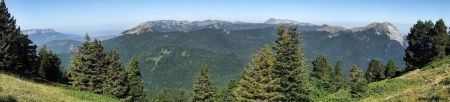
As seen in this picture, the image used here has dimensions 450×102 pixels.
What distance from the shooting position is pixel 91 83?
74000mm

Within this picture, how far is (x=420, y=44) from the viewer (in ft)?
290

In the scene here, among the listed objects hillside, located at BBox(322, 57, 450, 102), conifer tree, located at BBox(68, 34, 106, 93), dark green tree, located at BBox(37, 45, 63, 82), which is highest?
hillside, located at BBox(322, 57, 450, 102)

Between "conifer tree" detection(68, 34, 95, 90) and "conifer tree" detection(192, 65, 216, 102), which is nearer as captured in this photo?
"conifer tree" detection(68, 34, 95, 90)

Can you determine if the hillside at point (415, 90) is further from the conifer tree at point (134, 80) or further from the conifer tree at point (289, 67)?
the conifer tree at point (134, 80)

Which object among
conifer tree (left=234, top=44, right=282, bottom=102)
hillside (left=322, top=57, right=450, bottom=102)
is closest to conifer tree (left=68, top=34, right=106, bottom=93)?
conifer tree (left=234, top=44, right=282, bottom=102)

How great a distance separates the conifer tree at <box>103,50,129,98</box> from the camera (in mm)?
75062

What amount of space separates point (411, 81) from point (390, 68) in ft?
238

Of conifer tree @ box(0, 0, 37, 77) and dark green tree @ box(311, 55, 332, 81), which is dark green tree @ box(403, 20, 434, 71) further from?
conifer tree @ box(0, 0, 37, 77)

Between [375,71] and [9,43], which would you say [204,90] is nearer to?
[9,43]

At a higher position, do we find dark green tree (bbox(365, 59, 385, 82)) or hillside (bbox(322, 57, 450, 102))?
hillside (bbox(322, 57, 450, 102))

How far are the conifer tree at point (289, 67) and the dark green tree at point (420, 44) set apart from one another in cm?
3757

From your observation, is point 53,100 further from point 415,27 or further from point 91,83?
point 415,27

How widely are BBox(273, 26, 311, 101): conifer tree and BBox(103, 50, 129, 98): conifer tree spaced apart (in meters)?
29.9

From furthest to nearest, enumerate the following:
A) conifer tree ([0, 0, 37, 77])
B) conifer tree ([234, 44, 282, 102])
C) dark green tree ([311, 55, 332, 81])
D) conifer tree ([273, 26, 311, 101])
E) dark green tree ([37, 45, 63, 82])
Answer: dark green tree ([311, 55, 332, 81])
dark green tree ([37, 45, 63, 82])
conifer tree ([0, 0, 37, 77])
conifer tree ([273, 26, 311, 101])
conifer tree ([234, 44, 282, 102])
